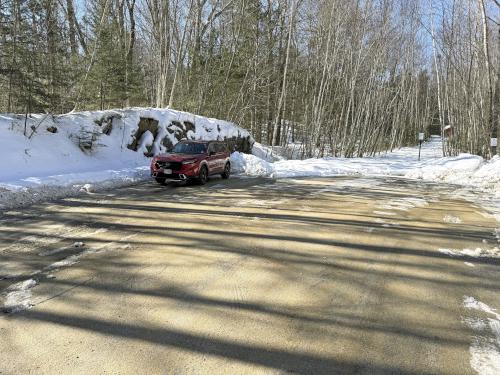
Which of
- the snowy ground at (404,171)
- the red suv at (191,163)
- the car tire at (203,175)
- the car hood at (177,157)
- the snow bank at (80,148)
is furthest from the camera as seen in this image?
the snowy ground at (404,171)

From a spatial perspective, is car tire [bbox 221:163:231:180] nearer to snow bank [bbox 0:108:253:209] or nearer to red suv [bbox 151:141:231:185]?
red suv [bbox 151:141:231:185]

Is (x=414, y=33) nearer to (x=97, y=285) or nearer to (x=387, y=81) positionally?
(x=387, y=81)

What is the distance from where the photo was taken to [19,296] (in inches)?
177

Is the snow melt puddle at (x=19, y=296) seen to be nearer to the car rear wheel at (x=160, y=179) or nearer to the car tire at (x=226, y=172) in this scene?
the car rear wheel at (x=160, y=179)

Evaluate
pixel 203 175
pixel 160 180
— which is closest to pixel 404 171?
pixel 203 175

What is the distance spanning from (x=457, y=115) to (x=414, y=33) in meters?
8.97

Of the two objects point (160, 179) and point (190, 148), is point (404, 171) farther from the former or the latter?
point (160, 179)

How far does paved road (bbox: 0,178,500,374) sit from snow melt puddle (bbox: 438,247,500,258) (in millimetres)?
173

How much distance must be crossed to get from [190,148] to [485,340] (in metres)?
12.8

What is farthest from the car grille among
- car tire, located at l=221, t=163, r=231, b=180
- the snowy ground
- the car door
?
the snowy ground

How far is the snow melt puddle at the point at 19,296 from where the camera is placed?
423 centimetres

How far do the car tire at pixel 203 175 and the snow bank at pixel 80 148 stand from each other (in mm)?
2290

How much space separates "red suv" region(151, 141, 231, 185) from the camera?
45.5 ft

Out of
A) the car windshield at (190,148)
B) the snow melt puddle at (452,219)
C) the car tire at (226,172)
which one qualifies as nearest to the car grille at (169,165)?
the car windshield at (190,148)
